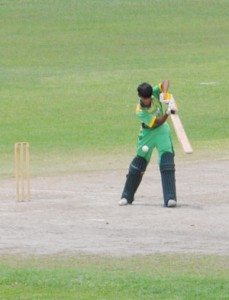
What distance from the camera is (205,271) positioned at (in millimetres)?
13398

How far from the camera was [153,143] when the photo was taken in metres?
18.2

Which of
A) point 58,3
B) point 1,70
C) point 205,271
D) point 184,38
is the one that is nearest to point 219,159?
point 205,271

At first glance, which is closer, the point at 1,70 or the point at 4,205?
the point at 4,205

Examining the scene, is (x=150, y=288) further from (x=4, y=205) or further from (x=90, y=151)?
(x=90, y=151)

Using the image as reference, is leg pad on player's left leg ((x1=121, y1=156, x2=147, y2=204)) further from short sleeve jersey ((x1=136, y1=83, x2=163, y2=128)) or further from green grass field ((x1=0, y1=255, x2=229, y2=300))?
green grass field ((x1=0, y1=255, x2=229, y2=300))

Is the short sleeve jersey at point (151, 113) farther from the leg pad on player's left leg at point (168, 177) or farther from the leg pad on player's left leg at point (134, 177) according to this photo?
the leg pad on player's left leg at point (134, 177)

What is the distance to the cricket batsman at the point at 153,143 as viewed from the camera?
706 inches

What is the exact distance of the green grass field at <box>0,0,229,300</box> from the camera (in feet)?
41.8

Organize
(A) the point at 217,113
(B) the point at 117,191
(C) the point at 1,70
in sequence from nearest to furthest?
(B) the point at 117,191 → (A) the point at 217,113 → (C) the point at 1,70

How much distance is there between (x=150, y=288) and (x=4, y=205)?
6.59m

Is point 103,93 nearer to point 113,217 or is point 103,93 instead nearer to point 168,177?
point 168,177

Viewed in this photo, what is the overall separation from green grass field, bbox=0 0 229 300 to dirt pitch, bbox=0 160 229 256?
837mm

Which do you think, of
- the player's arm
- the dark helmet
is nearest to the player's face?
the dark helmet

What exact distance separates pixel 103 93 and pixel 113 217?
59.0 feet
